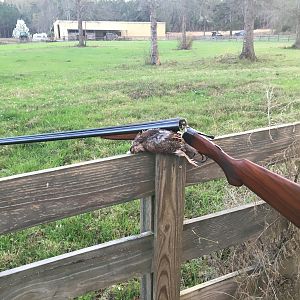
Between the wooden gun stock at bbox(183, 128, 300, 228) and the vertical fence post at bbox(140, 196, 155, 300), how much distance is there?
1.34 feet

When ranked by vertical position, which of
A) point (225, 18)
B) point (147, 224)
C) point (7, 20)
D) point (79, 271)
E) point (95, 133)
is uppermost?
point (7, 20)

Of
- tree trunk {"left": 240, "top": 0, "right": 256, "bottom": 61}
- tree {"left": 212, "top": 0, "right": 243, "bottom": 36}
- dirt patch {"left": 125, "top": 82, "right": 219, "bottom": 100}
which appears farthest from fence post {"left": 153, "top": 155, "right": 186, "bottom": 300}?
tree {"left": 212, "top": 0, "right": 243, "bottom": 36}

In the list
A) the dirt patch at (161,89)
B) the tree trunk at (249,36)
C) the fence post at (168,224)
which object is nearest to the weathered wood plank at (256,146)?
the fence post at (168,224)

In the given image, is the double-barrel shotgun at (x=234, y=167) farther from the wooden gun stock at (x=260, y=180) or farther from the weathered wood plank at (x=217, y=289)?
the weathered wood plank at (x=217, y=289)

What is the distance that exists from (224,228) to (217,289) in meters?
0.40

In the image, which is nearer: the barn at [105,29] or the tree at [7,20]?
the barn at [105,29]

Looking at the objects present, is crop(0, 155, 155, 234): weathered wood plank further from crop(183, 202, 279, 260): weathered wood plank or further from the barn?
the barn

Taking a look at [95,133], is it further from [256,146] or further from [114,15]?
[114,15]

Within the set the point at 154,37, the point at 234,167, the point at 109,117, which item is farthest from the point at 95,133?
the point at 154,37

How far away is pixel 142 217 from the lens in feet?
7.75

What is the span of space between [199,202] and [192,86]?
9.36 metres

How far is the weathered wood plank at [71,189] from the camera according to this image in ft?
5.97

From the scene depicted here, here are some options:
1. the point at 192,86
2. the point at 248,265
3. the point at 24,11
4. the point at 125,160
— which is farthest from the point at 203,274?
the point at 24,11

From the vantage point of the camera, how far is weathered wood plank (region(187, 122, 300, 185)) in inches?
92.7
